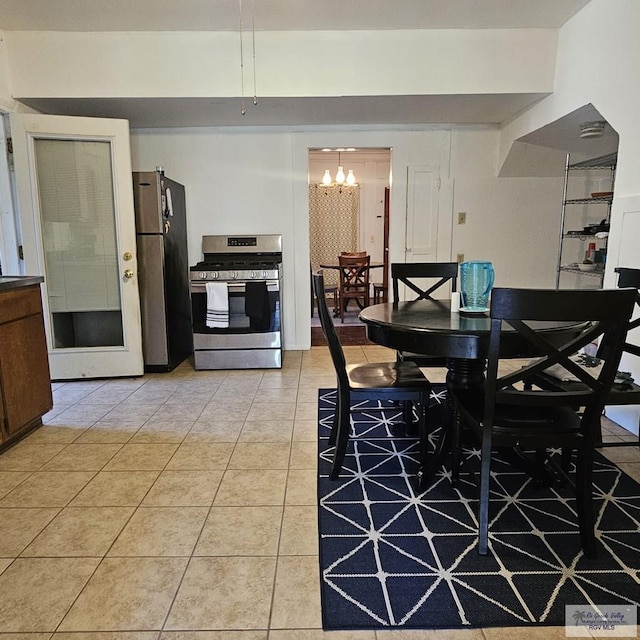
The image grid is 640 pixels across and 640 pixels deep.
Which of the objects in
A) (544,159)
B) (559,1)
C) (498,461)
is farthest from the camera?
(544,159)

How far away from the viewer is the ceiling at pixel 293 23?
296cm

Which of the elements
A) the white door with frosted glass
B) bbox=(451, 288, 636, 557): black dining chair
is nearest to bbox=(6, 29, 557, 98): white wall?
the white door with frosted glass

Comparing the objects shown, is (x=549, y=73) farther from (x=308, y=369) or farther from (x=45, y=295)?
(x=45, y=295)

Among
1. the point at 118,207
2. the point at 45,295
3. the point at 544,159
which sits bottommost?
the point at 45,295

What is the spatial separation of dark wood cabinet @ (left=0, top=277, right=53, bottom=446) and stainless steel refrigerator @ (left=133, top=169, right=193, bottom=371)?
3.62ft

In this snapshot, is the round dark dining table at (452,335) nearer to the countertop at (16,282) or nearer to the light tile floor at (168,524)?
the light tile floor at (168,524)

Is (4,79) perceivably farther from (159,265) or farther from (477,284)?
(477,284)

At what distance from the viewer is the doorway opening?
7.58 meters

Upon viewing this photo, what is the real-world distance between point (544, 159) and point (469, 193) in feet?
2.35

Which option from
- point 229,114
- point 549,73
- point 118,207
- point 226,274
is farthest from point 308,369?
point 549,73

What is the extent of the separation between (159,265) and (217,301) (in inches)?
21.4

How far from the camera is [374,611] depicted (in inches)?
54.6

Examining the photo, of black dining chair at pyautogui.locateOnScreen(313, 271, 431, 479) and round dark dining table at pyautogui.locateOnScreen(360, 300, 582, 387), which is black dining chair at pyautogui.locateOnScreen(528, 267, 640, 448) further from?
black dining chair at pyautogui.locateOnScreen(313, 271, 431, 479)

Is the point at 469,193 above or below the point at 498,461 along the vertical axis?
above
